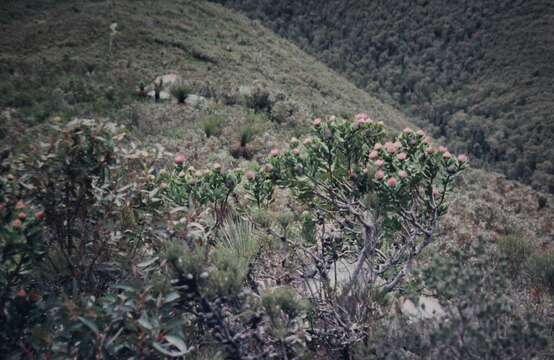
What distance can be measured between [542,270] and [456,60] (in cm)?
2441

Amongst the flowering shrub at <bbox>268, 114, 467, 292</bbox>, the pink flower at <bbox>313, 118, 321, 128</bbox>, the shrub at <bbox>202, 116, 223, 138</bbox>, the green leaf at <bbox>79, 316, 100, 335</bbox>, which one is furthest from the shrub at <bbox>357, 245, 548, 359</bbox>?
the shrub at <bbox>202, 116, 223, 138</bbox>

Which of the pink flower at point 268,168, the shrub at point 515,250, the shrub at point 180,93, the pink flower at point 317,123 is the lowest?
the shrub at point 180,93

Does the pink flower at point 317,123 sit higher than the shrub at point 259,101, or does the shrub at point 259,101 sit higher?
the pink flower at point 317,123

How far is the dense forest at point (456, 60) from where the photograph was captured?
58.1 ft

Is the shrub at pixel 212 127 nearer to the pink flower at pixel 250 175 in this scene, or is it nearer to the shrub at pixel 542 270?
the pink flower at pixel 250 175

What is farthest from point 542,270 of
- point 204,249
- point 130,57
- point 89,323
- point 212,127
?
point 130,57

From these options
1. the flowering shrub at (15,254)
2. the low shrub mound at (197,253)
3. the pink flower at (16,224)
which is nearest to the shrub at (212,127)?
the low shrub mound at (197,253)

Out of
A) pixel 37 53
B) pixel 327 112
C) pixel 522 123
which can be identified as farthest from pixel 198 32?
pixel 522 123

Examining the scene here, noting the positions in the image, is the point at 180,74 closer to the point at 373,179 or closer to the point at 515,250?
the point at 515,250

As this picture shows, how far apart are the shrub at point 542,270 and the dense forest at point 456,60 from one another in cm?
1383

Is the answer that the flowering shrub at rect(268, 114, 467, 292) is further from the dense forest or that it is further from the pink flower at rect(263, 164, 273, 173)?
the dense forest

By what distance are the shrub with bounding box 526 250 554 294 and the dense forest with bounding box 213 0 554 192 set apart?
13.8 meters

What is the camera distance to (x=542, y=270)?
340 cm

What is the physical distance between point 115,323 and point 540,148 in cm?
1852
